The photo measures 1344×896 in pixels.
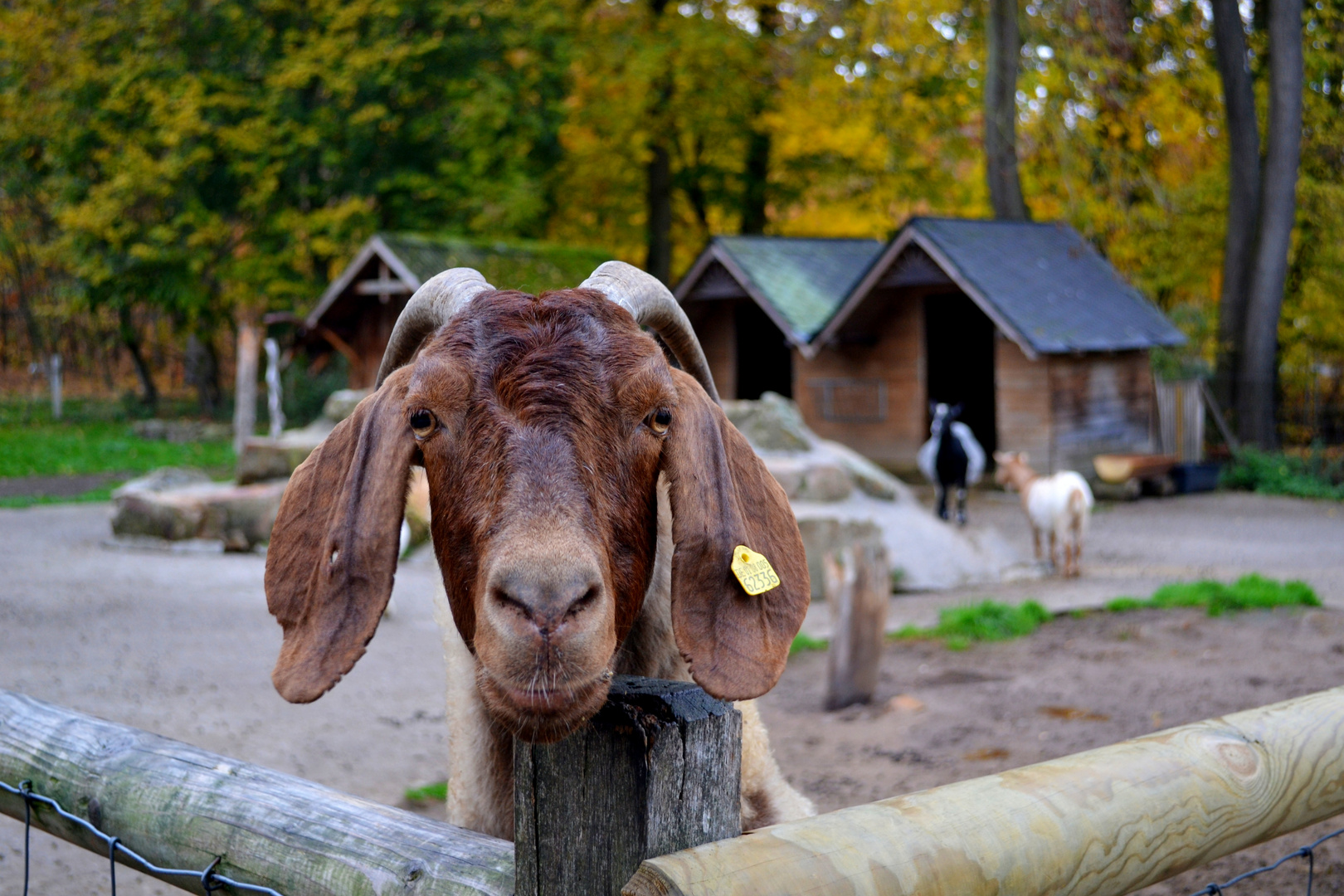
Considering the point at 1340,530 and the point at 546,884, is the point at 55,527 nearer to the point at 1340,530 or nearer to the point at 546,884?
the point at 546,884

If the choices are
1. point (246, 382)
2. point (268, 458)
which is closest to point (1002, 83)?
point (268, 458)

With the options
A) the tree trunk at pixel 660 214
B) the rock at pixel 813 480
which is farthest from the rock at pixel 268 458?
the tree trunk at pixel 660 214

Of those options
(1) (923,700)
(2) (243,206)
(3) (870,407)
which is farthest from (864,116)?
(1) (923,700)

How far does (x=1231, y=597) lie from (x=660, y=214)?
18932 millimetres

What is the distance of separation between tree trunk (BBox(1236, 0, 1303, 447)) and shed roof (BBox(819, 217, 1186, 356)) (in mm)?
1312

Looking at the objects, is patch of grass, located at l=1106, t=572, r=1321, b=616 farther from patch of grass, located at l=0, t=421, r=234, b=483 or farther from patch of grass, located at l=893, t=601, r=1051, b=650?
patch of grass, located at l=0, t=421, r=234, b=483

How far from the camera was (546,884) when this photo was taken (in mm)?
1602

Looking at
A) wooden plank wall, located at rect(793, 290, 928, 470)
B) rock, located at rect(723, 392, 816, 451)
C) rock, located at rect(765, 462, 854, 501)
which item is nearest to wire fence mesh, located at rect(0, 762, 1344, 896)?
rock, located at rect(765, 462, 854, 501)

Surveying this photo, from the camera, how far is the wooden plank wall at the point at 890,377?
756 inches

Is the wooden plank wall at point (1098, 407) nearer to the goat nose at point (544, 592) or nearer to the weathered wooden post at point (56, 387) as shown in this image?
the goat nose at point (544, 592)

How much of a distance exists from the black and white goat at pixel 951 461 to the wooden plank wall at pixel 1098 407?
2.26 meters

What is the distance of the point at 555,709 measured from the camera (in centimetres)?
153

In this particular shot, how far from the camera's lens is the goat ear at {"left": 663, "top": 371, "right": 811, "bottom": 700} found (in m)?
1.81

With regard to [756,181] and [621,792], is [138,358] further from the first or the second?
[621,792]
